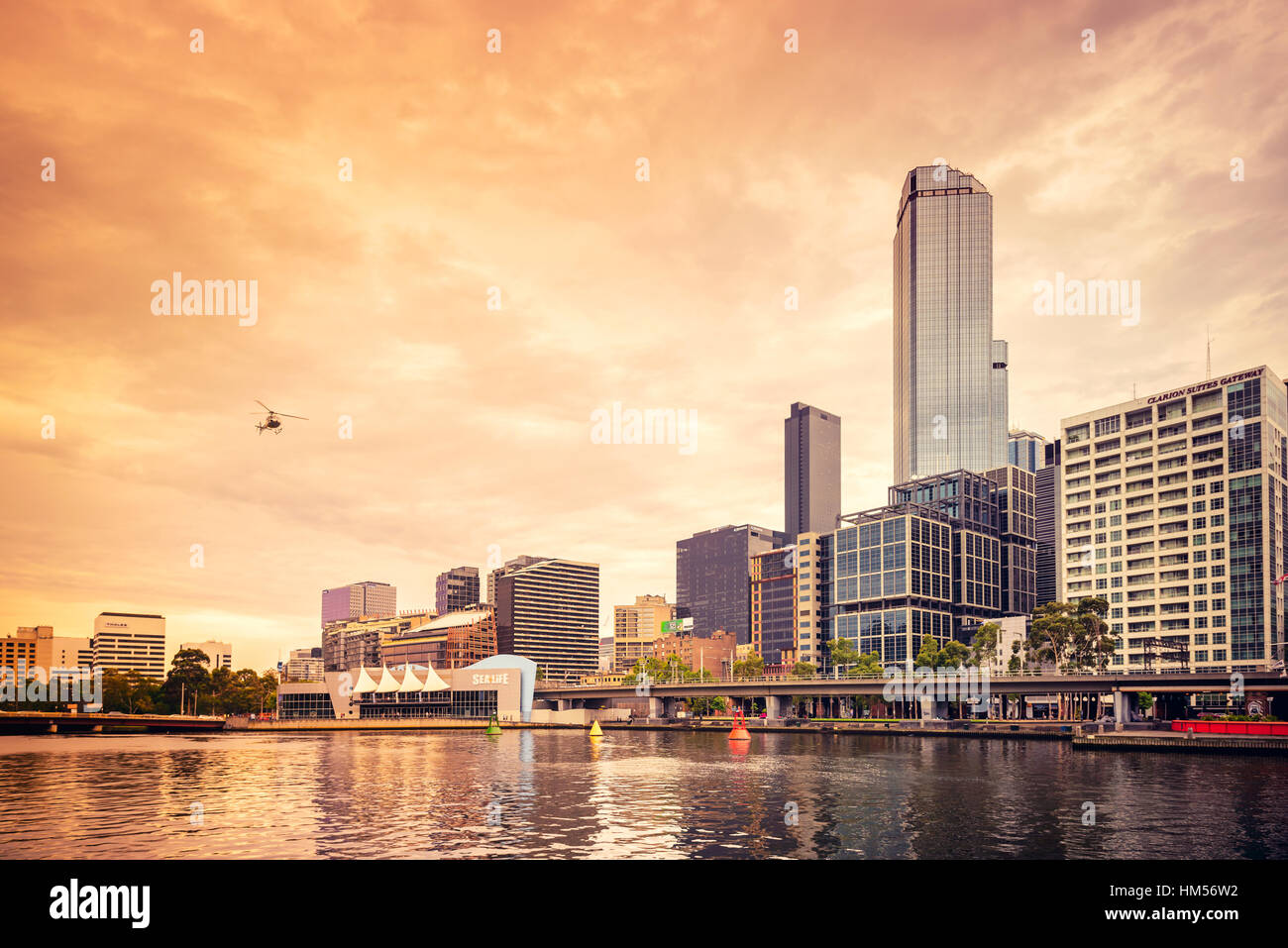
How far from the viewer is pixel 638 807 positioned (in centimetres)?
5650

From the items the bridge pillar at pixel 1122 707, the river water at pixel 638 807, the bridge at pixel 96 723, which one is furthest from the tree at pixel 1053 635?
the bridge at pixel 96 723

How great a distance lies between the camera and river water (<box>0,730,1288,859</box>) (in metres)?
42.1

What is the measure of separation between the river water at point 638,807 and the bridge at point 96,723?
3276 inches

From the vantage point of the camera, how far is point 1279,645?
641 feet

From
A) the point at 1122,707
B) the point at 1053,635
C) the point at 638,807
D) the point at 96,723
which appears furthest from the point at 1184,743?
the point at 96,723

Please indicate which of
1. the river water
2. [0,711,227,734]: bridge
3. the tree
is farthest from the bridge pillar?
[0,711,227,734]: bridge

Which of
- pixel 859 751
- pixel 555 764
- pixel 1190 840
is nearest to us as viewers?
pixel 1190 840

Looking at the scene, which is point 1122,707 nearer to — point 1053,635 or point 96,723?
point 1053,635

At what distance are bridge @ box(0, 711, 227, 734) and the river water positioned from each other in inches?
3276

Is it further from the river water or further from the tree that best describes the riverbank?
the tree
